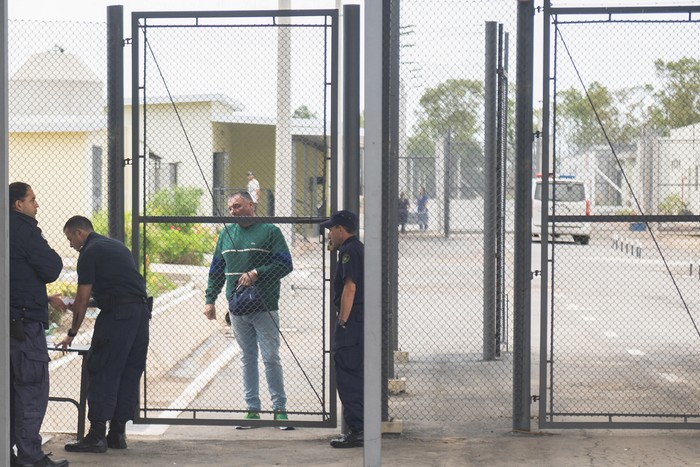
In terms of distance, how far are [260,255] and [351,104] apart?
1377 millimetres

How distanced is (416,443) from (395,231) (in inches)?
95.1

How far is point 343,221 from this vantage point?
8.73 m

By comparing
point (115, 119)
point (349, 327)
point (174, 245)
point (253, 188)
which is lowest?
point (349, 327)

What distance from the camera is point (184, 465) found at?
8.27 m

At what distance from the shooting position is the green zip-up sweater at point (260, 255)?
940 centimetres

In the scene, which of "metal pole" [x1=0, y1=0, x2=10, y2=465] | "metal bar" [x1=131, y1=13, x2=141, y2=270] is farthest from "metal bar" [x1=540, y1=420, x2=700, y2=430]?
"metal pole" [x1=0, y1=0, x2=10, y2=465]

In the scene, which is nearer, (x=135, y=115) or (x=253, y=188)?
(x=135, y=115)

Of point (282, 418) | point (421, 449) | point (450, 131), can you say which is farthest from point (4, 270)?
point (450, 131)

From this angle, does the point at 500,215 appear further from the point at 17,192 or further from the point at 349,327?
the point at 17,192

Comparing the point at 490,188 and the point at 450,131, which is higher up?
the point at 450,131

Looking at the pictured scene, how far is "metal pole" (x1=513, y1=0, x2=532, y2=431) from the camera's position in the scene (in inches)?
355

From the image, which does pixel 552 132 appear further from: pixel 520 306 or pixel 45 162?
pixel 45 162

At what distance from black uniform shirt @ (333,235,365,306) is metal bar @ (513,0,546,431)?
3.91 ft

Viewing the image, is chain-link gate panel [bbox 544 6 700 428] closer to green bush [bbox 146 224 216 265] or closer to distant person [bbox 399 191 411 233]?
distant person [bbox 399 191 411 233]
